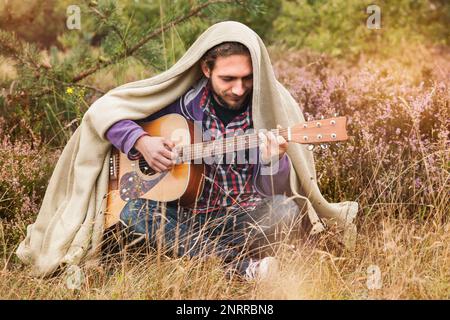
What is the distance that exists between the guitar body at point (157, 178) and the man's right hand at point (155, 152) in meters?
0.06

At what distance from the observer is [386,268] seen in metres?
3.30

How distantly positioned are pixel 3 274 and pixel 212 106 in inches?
51.9

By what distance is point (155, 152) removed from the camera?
360 cm

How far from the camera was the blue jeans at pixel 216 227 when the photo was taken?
348cm

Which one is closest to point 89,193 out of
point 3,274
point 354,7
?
point 3,274

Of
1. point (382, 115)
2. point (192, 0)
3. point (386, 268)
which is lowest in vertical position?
point (386, 268)

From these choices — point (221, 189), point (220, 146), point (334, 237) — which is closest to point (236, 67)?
point (220, 146)

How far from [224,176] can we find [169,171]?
0.28m

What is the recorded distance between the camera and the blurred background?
337cm

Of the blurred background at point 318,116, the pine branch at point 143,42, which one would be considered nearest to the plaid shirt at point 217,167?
the blurred background at point 318,116

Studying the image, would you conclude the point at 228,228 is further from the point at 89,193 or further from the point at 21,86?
the point at 21,86

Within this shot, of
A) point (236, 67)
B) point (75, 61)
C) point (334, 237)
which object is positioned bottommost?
point (334, 237)

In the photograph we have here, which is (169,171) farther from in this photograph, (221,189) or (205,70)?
(205,70)

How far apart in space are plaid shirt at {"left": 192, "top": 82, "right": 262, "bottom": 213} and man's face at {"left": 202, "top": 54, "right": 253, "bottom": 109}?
0.38 feet
